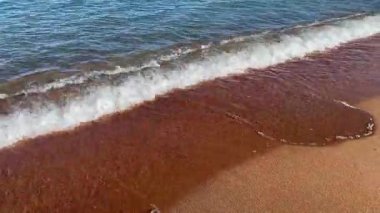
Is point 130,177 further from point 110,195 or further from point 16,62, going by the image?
point 16,62

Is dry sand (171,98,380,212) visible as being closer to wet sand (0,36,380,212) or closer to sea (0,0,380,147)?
wet sand (0,36,380,212)

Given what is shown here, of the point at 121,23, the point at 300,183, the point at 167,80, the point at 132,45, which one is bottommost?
the point at 300,183

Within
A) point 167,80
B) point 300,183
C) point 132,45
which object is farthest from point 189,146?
point 132,45

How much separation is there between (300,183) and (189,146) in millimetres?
2199

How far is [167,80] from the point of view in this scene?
40.0 feet

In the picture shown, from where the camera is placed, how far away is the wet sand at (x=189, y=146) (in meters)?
8.02

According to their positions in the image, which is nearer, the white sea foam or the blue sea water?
the white sea foam

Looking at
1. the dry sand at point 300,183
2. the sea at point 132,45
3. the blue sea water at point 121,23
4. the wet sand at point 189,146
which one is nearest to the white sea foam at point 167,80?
the sea at point 132,45

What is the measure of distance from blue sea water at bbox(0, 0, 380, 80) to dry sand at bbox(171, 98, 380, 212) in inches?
230

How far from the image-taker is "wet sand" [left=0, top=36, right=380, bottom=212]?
8016 millimetres

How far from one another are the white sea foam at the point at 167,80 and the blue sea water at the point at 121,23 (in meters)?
1.21

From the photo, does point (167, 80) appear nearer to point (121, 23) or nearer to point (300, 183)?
point (121, 23)

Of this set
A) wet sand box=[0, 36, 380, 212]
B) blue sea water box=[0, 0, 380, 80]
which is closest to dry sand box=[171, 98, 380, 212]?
wet sand box=[0, 36, 380, 212]

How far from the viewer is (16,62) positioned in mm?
12367
